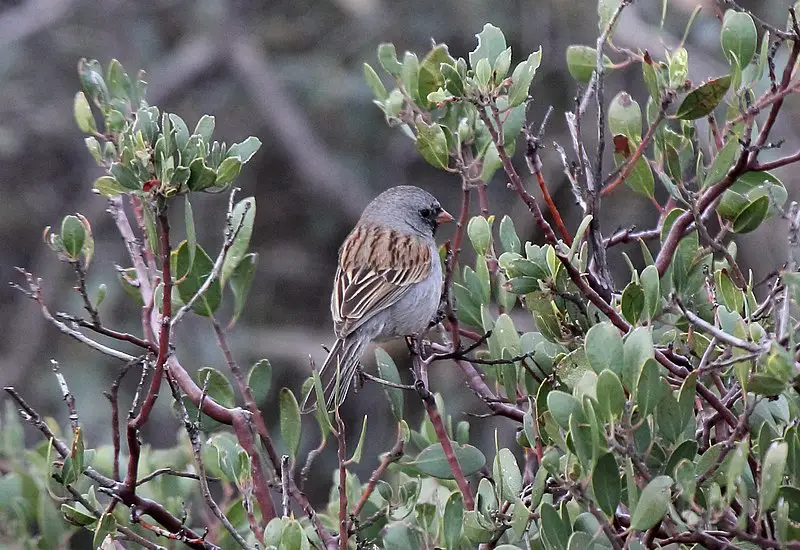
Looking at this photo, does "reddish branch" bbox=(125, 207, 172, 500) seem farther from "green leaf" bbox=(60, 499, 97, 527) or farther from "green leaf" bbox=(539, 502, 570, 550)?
"green leaf" bbox=(539, 502, 570, 550)

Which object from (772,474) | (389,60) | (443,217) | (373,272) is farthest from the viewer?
(443,217)

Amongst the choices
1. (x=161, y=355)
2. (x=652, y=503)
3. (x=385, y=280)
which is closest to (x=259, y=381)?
(x=161, y=355)

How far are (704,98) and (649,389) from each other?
33.5 inches

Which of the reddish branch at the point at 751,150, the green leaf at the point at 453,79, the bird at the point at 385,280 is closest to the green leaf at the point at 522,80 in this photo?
the green leaf at the point at 453,79

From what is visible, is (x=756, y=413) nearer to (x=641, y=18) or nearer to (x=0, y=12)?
(x=641, y=18)

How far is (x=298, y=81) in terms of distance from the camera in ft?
25.7

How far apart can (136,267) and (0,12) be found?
18.3 ft

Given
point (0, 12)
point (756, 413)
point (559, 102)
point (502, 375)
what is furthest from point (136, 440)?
point (0, 12)

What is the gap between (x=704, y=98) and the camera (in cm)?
261

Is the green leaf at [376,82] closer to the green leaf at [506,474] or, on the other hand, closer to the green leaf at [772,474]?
the green leaf at [506,474]

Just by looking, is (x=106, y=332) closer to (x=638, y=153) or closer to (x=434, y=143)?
(x=434, y=143)

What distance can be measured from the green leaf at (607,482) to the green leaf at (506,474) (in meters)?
0.36

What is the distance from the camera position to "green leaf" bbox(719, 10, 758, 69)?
2.66 meters

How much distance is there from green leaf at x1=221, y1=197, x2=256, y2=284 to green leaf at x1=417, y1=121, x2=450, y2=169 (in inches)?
19.1
